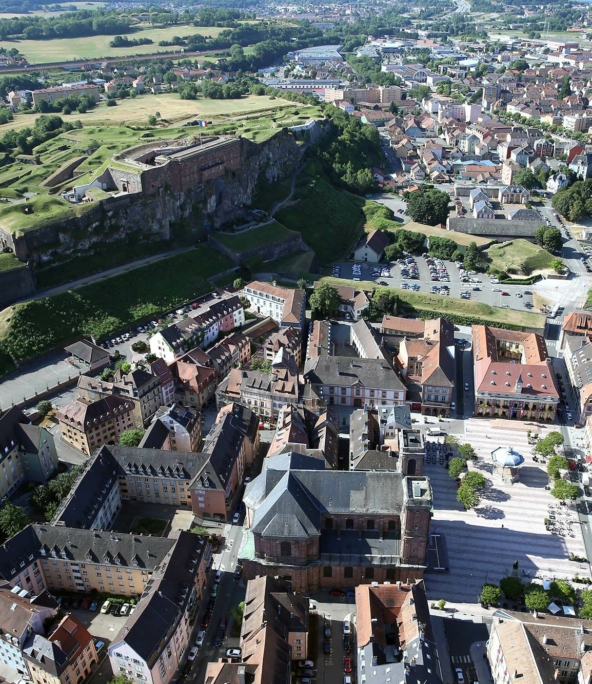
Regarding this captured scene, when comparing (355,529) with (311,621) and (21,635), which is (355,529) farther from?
(21,635)

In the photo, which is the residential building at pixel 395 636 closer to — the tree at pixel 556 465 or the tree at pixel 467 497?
the tree at pixel 467 497

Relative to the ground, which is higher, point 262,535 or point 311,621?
point 262,535

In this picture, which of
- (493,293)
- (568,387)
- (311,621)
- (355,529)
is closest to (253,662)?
(311,621)

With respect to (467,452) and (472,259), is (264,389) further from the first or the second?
(472,259)

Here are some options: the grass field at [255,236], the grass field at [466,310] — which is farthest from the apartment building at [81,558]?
the grass field at [255,236]

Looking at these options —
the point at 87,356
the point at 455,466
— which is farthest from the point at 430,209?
the point at 455,466

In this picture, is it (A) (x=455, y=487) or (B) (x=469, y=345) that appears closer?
(A) (x=455, y=487)
